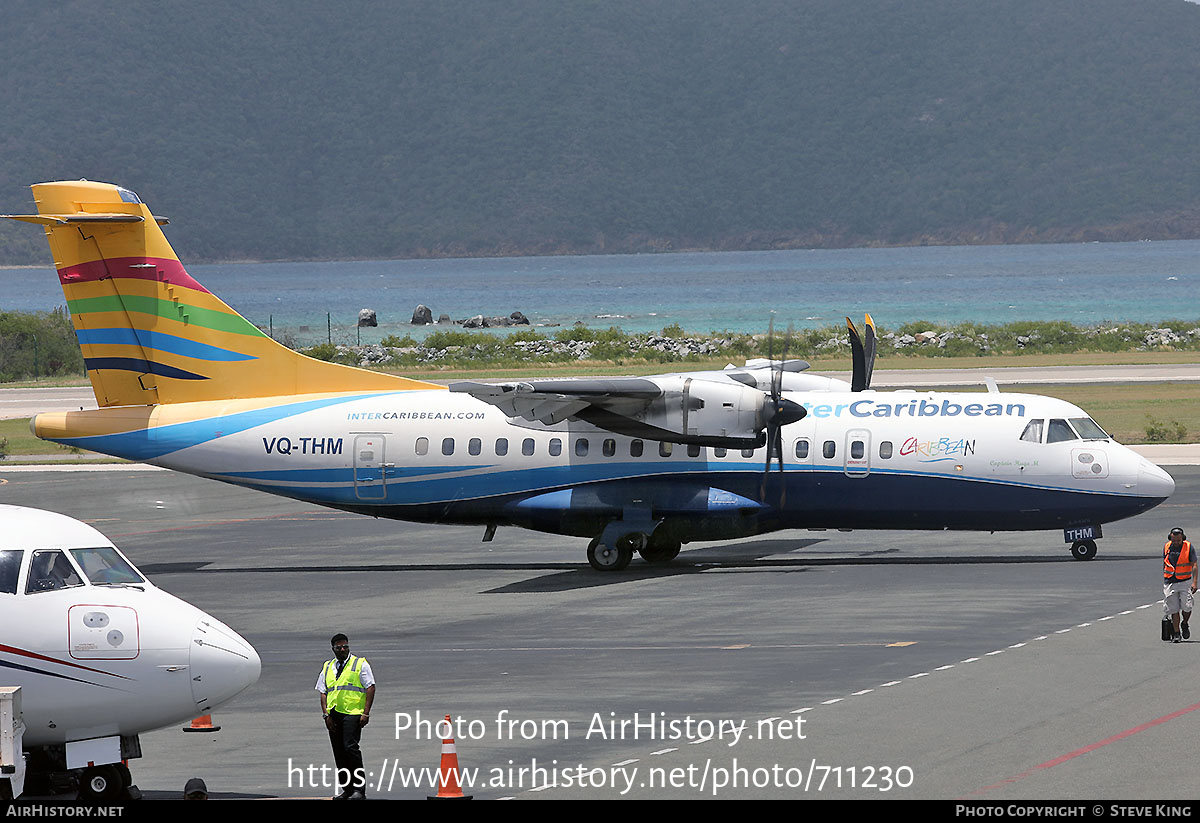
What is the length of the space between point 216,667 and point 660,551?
57.3 feet

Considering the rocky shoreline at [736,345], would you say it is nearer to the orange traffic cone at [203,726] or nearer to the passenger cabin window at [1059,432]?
the passenger cabin window at [1059,432]

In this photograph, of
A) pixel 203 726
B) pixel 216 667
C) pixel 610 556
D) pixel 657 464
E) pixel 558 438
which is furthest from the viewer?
pixel 558 438

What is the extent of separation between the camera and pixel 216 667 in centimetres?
1515

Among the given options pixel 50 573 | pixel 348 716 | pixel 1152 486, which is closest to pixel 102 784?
pixel 50 573

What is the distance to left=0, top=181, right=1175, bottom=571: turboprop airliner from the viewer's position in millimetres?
29938

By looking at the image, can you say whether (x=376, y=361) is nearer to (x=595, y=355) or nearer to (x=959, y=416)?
(x=595, y=355)

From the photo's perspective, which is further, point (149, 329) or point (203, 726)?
point (149, 329)

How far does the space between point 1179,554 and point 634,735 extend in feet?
29.2

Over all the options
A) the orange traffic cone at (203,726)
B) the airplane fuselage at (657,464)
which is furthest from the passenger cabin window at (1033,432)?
the orange traffic cone at (203,726)

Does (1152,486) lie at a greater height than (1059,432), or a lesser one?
lesser

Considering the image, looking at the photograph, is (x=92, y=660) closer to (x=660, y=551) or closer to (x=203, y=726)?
(x=203, y=726)
